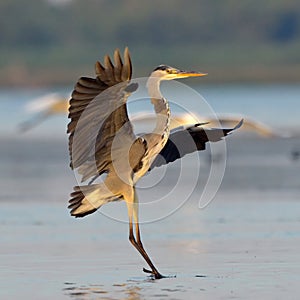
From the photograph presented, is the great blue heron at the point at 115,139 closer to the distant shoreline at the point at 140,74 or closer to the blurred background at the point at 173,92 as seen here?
the blurred background at the point at 173,92

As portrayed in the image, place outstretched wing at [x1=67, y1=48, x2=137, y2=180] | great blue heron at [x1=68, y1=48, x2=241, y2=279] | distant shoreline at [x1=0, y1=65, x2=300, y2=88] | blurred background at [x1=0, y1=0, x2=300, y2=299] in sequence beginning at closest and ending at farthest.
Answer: outstretched wing at [x1=67, y1=48, x2=137, y2=180] < great blue heron at [x1=68, y1=48, x2=241, y2=279] < blurred background at [x1=0, y1=0, x2=300, y2=299] < distant shoreline at [x1=0, y1=65, x2=300, y2=88]

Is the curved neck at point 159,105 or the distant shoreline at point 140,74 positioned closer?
the curved neck at point 159,105

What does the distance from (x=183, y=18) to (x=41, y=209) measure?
349 feet

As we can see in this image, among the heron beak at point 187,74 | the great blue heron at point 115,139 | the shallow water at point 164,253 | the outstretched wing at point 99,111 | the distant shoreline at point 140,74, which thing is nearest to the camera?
the shallow water at point 164,253

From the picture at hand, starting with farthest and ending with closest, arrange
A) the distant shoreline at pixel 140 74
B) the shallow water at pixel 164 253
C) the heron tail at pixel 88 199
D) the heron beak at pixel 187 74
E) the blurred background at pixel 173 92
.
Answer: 1. the distant shoreline at pixel 140 74
2. the blurred background at pixel 173 92
3. the heron tail at pixel 88 199
4. the heron beak at pixel 187 74
5. the shallow water at pixel 164 253

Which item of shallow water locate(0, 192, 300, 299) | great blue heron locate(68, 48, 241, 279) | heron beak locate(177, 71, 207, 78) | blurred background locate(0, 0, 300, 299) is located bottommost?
shallow water locate(0, 192, 300, 299)

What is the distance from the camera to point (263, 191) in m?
A: 14.9

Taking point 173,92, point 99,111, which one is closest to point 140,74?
point 173,92

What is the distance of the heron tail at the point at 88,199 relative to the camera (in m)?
10.4

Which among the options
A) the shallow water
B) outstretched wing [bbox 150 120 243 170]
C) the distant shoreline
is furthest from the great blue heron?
the distant shoreline

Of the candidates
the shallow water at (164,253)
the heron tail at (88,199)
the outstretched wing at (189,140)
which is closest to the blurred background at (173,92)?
the shallow water at (164,253)

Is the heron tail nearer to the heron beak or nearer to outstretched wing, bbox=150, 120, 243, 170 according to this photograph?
outstretched wing, bbox=150, 120, 243, 170

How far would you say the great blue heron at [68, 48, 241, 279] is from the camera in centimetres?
965

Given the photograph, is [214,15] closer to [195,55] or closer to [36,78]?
[195,55]
